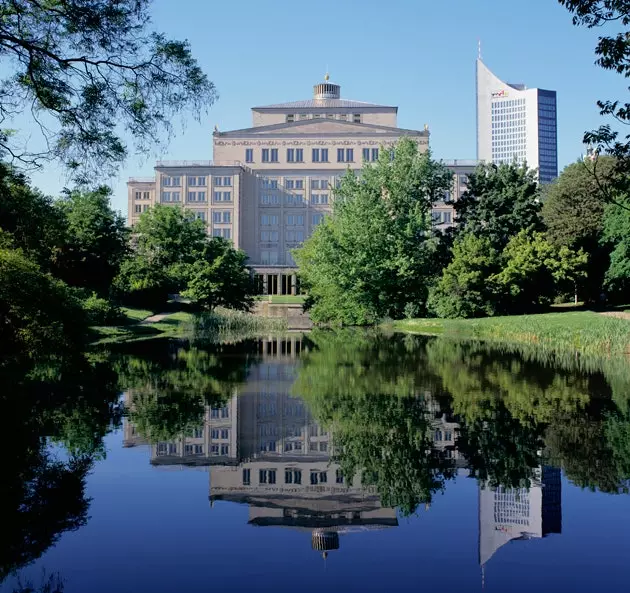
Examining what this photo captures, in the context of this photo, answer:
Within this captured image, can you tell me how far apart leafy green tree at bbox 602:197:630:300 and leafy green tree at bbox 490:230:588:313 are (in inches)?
71.0

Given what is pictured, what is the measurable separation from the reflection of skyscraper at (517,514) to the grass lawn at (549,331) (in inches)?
745

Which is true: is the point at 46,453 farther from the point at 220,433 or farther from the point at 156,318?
the point at 156,318

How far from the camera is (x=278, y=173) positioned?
94625 mm

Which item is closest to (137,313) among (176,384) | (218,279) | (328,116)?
(218,279)

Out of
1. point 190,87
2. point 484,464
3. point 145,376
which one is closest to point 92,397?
point 145,376

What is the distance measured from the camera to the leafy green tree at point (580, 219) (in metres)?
49.2

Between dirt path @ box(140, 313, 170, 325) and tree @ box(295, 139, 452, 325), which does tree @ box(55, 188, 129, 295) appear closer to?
dirt path @ box(140, 313, 170, 325)

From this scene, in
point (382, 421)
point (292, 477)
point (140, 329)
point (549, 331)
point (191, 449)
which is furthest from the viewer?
point (140, 329)

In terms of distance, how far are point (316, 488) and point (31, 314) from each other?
12.5 meters

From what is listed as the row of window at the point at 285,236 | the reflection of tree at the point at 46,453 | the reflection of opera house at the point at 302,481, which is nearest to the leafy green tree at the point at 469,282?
the reflection of tree at the point at 46,453

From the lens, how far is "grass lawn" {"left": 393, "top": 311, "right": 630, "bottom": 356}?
26.6 metres

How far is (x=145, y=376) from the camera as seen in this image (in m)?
18.7

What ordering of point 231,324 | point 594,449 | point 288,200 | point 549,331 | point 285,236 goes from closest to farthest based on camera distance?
point 594,449, point 549,331, point 231,324, point 285,236, point 288,200

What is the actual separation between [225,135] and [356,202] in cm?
4996
